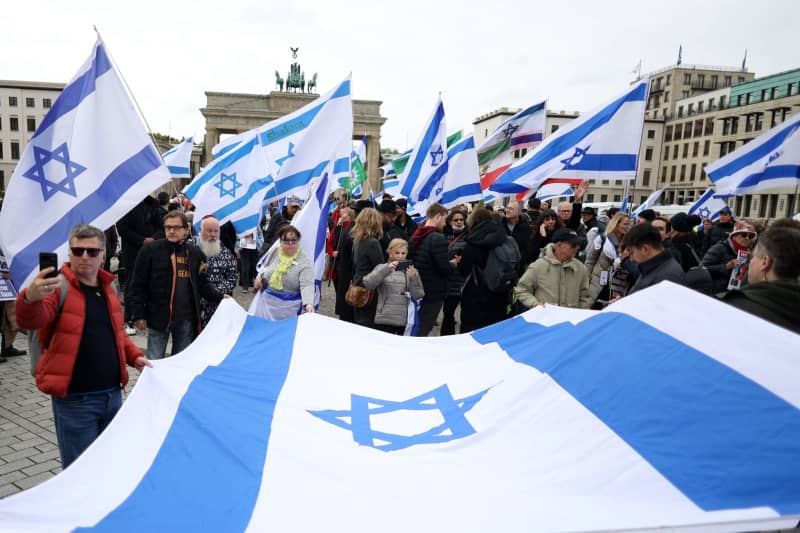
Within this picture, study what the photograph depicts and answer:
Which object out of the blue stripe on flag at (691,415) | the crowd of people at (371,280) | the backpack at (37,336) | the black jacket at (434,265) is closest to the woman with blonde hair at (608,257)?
the crowd of people at (371,280)

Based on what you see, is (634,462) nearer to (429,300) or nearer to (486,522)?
(486,522)

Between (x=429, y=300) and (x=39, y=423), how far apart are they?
4.05m

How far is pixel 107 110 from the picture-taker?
4488 millimetres

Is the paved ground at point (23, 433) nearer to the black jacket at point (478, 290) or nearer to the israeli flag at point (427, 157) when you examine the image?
the black jacket at point (478, 290)

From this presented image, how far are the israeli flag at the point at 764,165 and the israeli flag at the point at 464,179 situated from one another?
13.1 ft

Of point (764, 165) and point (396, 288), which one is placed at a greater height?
point (764, 165)

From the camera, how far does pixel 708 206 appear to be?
16.6 meters

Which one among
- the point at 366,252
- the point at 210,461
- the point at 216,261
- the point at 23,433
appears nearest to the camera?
the point at 210,461

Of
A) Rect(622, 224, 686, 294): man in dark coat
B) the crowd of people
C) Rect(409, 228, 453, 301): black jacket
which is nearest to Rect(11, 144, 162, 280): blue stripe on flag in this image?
the crowd of people

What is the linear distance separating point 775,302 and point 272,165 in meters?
7.55

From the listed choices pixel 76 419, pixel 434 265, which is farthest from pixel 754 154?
pixel 76 419

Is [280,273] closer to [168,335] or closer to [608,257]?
[168,335]

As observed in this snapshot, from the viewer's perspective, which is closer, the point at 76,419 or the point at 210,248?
the point at 76,419

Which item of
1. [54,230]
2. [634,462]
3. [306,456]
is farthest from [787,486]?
[54,230]
